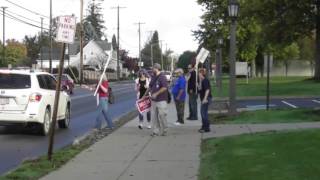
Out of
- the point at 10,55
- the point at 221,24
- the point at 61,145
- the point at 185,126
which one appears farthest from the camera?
the point at 10,55

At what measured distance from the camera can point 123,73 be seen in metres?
146

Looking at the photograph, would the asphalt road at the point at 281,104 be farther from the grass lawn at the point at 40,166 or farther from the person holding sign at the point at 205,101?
the grass lawn at the point at 40,166

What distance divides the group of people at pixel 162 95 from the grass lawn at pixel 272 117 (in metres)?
1.20

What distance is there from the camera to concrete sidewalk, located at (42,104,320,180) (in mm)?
10266

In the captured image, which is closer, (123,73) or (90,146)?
(90,146)

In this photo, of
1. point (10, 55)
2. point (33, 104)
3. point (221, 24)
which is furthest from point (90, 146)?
point (10, 55)

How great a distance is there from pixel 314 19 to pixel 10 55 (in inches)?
3798

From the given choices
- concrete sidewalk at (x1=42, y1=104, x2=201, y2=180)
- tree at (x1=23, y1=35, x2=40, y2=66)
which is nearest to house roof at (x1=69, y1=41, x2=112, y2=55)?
tree at (x1=23, y1=35, x2=40, y2=66)

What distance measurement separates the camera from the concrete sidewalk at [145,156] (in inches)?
404

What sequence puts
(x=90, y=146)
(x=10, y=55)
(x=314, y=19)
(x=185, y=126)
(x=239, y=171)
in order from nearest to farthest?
(x=239, y=171) < (x=90, y=146) < (x=185, y=126) < (x=314, y=19) < (x=10, y=55)

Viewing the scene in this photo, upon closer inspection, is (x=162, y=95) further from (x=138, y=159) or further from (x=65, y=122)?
(x=65, y=122)

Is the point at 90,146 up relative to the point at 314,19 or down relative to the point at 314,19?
down

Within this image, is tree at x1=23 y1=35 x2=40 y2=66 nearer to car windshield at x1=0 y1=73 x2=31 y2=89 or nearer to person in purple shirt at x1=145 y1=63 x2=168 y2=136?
car windshield at x1=0 y1=73 x2=31 y2=89

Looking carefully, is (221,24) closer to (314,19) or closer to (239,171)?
(314,19)
